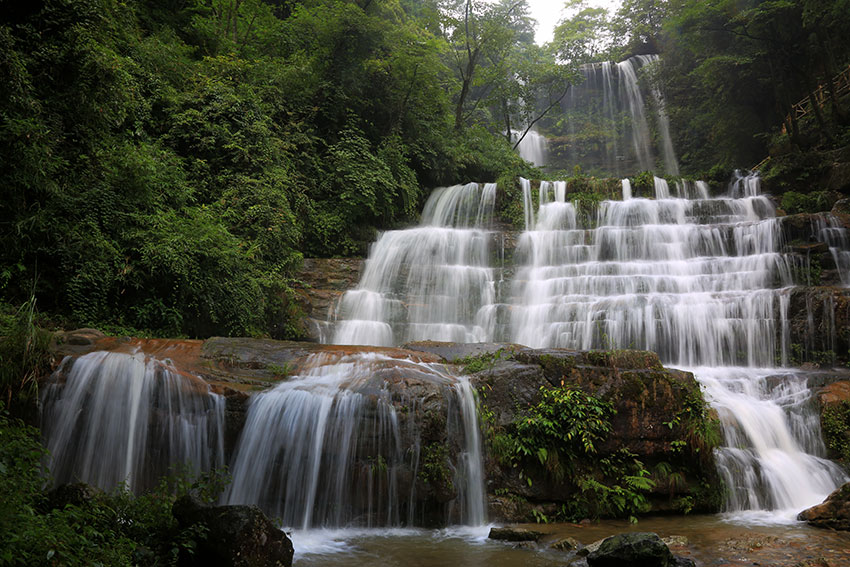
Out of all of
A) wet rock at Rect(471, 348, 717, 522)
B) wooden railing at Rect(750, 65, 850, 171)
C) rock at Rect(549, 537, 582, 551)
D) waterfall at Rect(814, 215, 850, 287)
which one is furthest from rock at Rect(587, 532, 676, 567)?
wooden railing at Rect(750, 65, 850, 171)

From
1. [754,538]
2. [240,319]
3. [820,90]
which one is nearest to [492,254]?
[240,319]

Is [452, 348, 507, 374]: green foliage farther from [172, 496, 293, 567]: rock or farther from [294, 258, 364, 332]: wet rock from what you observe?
[294, 258, 364, 332]: wet rock

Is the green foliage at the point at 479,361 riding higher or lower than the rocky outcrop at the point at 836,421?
higher

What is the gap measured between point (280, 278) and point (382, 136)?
8813mm

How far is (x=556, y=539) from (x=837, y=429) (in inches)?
220

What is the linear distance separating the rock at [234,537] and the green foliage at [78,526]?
0.10m

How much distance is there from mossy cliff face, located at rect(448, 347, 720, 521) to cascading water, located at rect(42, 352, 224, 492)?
12.6 feet

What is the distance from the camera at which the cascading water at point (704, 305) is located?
25.0 feet

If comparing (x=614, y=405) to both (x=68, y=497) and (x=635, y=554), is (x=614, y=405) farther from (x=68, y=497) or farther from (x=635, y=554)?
(x=68, y=497)

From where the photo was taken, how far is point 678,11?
22500 millimetres

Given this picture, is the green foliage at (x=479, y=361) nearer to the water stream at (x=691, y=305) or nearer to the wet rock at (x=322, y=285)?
the water stream at (x=691, y=305)

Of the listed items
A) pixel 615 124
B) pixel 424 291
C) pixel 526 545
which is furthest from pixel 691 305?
pixel 615 124

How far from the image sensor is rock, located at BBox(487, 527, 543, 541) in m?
5.74

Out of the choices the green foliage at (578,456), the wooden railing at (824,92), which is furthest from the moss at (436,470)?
the wooden railing at (824,92)
